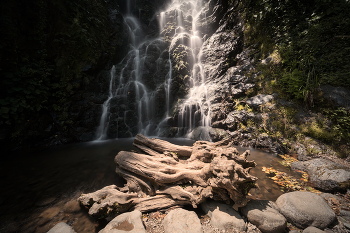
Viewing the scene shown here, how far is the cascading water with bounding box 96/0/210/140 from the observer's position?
9.71 m

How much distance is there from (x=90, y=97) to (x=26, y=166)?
6177 millimetres

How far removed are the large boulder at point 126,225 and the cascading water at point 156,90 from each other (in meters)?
6.67

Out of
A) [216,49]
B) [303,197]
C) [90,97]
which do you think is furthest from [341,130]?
[90,97]

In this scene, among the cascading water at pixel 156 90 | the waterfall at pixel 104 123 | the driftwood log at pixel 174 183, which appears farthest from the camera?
the cascading water at pixel 156 90

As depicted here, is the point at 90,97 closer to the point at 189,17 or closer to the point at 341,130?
the point at 341,130

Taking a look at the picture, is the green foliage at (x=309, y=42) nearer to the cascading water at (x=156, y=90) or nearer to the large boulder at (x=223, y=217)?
the cascading water at (x=156, y=90)

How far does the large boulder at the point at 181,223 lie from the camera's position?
6.63ft

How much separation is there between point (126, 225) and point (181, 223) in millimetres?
959

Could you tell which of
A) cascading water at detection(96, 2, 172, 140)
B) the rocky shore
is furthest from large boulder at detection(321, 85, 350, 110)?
cascading water at detection(96, 2, 172, 140)

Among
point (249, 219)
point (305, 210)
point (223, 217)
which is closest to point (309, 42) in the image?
point (305, 210)

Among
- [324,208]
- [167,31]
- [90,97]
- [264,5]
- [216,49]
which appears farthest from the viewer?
[167,31]

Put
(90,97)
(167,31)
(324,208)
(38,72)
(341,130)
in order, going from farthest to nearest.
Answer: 1. (167,31)
2. (90,97)
3. (38,72)
4. (341,130)
5. (324,208)

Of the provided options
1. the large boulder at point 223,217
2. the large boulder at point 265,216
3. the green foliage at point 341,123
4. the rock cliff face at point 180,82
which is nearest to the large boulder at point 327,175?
the green foliage at point 341,123

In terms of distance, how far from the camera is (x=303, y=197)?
257cm
